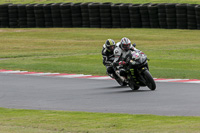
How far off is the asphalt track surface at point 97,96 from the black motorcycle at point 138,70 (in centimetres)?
23

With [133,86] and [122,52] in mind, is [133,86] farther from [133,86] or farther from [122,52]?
[122,52]

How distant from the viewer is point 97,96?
13055 mm

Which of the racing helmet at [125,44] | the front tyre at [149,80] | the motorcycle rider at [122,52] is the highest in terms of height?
the racing helmet at [125,44]

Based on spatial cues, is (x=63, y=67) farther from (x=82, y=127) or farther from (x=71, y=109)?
(x=82, y=127)

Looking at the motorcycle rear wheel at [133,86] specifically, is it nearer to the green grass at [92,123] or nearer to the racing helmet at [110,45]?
the racing helmet at [110,45]

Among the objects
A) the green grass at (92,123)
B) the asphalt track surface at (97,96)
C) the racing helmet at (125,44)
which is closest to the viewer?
the green grass at (92,123)

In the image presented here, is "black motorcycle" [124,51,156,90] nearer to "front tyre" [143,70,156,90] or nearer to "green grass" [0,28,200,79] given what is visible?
"front tyre" [143,70,156,90]

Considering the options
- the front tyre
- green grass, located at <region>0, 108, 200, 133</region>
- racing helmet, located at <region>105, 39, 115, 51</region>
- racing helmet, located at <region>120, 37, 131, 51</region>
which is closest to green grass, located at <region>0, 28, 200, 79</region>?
racing helmet, located at <region>105, 39, 115, 51</region>

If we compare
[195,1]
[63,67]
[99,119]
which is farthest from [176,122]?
[195,1]

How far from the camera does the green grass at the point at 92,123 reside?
311 inches

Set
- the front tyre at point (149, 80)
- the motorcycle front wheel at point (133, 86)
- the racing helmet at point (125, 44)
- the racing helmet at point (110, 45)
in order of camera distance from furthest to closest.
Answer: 1. the racing helmet at point (110, 45)
2. the motorcycle front wheel at point (133, 86)
3. the racing helmet at point (125, 44)
4. the front tyre at point (149, 80)

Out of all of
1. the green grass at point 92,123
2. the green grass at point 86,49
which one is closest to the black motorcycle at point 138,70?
the green grass at point 86,49

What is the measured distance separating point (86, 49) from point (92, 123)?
778 inches

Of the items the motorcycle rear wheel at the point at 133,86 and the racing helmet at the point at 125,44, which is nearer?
the racing helmet at the point at 125,44
